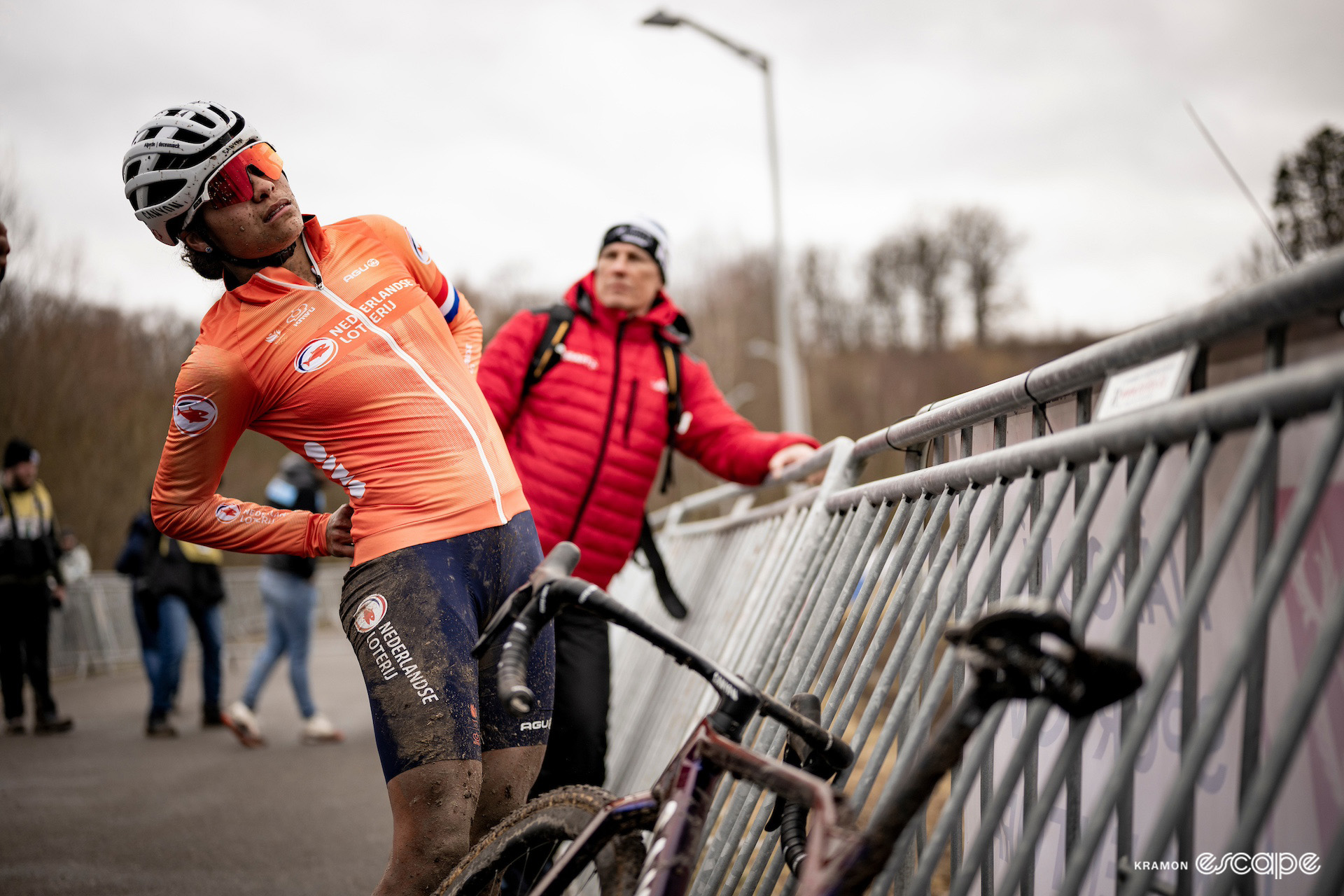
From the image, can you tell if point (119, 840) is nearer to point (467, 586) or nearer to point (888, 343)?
point (467, 586)

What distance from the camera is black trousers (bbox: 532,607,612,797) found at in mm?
3701

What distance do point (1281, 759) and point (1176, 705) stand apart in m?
0.71

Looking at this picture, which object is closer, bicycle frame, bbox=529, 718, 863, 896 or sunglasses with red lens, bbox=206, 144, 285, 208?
bicycle frame, bbox=529, 718, 863, 896

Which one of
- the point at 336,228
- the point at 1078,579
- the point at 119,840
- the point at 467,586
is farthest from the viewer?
the point at 119,840

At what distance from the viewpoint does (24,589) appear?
8.75m

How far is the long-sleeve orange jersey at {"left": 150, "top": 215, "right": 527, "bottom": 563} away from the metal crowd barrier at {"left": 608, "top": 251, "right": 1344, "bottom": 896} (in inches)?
42.7

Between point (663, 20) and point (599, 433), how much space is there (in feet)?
42.2

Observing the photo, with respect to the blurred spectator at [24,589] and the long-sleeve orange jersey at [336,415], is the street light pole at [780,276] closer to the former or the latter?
the blurred spectator at [24,589]

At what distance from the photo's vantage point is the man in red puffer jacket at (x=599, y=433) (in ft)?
12.5

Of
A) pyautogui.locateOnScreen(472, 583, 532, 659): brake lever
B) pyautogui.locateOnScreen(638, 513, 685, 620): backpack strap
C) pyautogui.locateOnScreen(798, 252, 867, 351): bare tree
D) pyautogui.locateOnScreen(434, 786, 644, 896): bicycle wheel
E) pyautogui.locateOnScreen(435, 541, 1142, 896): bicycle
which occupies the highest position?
pyautogui.locateOnScreen(798, 252, 867, 351): bare tree

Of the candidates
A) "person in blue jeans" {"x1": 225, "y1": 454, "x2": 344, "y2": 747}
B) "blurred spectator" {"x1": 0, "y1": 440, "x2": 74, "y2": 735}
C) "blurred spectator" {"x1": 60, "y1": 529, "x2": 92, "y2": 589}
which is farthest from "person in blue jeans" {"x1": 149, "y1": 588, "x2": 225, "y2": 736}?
"blurred spectator" {"x1": 60, "y1": 529, "x2": 92, "y2": 589}

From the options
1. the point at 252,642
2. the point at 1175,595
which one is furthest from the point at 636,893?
the point at 252,642

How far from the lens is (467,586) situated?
2625 mm

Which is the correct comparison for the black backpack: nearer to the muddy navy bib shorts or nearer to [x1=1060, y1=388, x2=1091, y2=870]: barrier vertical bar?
the muddy navy bib shorts
